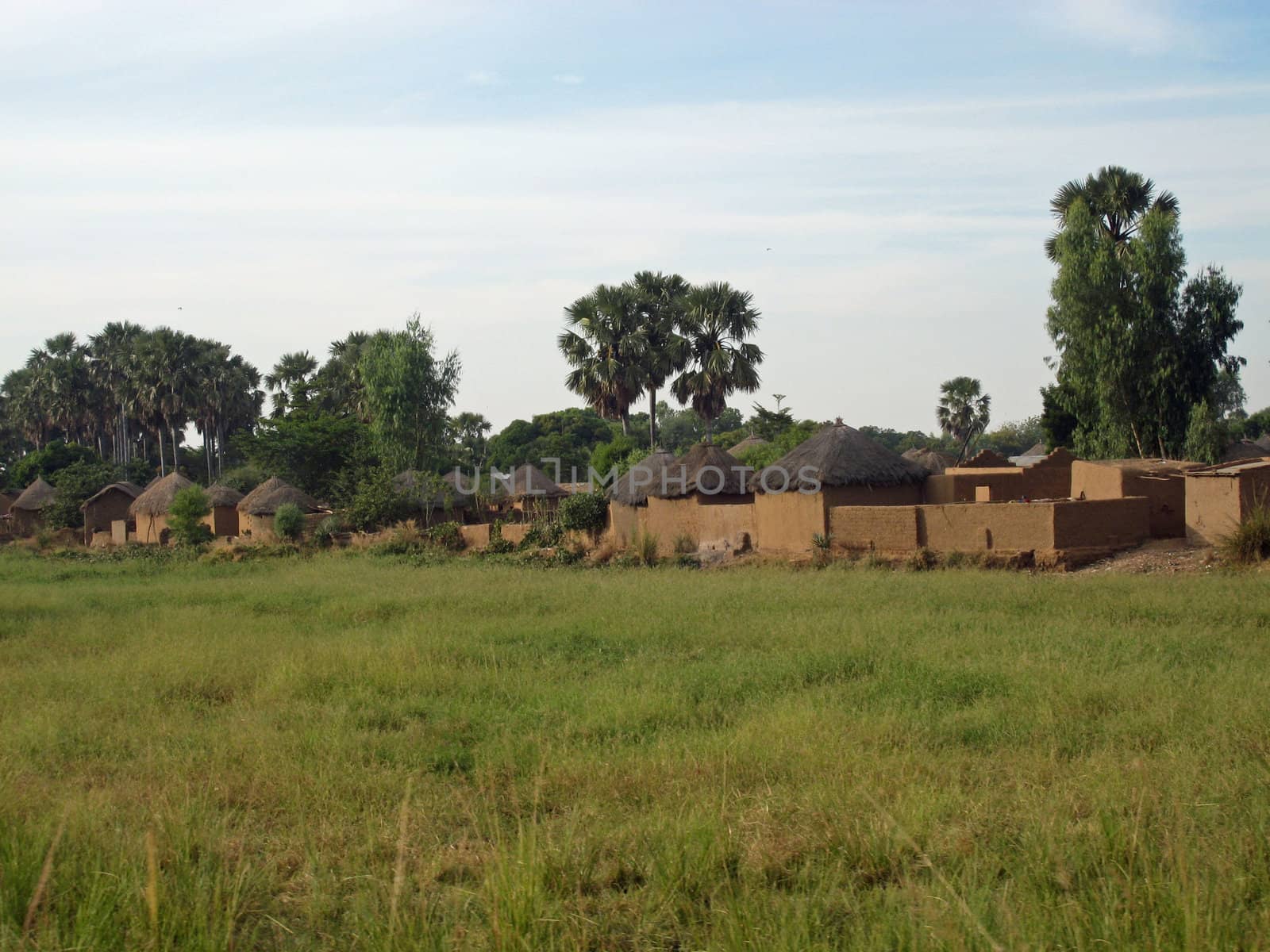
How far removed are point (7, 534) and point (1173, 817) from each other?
151 ft

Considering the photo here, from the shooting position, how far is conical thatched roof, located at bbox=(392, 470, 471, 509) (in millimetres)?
31266

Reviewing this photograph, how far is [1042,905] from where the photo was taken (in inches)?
154

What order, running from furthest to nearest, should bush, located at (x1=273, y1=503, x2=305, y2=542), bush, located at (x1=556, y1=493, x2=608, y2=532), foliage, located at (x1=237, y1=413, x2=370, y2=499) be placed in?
1. foliage, located at (x1=237, y1=413, x2=370, y2=499)
2. bush, located at (x1=273, y1=503, x2=305, y2=542)
3. bush, located at (x1=556, y1=493, x2=608, y2=532)

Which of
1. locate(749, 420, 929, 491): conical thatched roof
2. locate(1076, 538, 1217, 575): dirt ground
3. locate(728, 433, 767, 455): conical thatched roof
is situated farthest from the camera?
locate(728, 433, 767, 455): conical thatched roof

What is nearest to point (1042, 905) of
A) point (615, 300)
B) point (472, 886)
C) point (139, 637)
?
point (472, 886)

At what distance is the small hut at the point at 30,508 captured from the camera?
141ft

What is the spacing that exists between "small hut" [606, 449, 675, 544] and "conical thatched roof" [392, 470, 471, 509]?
7.39 meters

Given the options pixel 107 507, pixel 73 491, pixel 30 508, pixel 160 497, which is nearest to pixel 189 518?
pixel 160 497

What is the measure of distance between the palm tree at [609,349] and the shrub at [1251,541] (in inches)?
902

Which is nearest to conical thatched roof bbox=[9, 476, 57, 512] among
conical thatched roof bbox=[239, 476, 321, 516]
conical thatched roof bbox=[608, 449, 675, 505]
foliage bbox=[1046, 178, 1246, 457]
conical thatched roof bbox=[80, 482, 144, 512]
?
conical thatched roof bbox=[80, 482, 144, 512]

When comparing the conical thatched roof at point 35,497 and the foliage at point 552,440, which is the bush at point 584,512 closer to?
the foliage at point 552,440

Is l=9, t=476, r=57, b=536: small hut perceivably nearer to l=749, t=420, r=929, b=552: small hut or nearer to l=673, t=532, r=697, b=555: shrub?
l=673, t=532, r=697, b=555: shrub

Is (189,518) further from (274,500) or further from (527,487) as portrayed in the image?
(527,487)

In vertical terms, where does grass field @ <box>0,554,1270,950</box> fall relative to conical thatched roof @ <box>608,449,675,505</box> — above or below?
below
